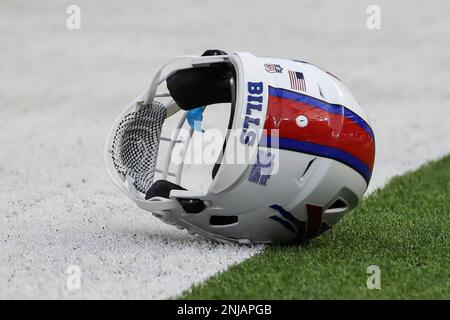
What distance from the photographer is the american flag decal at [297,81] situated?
3.57 m

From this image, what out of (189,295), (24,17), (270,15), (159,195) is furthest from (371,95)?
(189,295)

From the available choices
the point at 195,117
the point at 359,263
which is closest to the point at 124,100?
the point at 195,117

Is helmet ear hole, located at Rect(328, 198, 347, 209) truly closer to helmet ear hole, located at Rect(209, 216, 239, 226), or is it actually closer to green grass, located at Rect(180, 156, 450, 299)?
green grass, located at Rect(180, 156, 450, 299)

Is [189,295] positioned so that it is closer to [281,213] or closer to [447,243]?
[281,213]

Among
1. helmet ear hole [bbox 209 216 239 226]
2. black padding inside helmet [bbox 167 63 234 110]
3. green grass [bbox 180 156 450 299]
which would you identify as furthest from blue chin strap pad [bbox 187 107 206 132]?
green grass [bbox 180 156 450 299]

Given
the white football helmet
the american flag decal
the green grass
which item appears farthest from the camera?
the american flag decal

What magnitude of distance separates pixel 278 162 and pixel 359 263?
50 cm

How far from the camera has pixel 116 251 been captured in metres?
3.66

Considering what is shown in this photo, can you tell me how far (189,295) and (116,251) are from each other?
0.69 metres

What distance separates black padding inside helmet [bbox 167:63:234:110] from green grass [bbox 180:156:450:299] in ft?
2.59

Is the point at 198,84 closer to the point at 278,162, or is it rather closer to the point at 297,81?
the point at 297,81

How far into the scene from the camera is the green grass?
305 centimetres

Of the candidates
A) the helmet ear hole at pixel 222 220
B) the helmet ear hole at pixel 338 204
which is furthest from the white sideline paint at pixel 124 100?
the helmet ear hole at pixel 338 204
